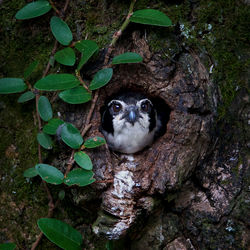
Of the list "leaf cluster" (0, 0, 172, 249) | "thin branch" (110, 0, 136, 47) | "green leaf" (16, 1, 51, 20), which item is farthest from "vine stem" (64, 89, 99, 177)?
"green leaf" (16, 1, 51, 20)

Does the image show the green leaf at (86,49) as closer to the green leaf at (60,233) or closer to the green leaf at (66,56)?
the green leaf at (66,56)

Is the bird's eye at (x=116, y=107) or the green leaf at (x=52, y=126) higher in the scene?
the green leaf at (x=52, y=126)

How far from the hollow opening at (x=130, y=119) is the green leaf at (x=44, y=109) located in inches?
33.9

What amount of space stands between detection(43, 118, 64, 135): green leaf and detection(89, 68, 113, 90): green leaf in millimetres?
402

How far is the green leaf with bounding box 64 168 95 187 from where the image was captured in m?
2.62

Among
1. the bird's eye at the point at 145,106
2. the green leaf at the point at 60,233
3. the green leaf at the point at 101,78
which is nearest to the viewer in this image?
the green leaf at the point at 60,233

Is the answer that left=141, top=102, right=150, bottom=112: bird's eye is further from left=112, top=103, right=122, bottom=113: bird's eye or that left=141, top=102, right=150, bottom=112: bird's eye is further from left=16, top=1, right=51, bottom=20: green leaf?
left=16, top=1, right=51, bottom=20: green leaf

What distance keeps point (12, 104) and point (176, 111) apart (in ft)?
5.09

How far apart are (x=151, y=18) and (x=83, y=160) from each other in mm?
1323

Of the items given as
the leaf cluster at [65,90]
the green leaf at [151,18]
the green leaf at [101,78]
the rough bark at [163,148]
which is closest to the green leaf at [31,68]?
the leaf cluster at [65,90]

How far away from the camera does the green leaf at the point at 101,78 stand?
2822mm

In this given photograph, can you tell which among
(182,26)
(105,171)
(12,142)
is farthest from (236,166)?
(12,142)

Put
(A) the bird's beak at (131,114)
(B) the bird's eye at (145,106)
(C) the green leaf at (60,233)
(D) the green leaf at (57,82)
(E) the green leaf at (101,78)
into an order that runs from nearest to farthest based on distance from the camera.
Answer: (C) the green leaf at (60,233) → (D) the green leaf at (57,82) → (E) the green leaf at (101,78) → (A) the bird's beak at (131,114) → (B) the bird's eye at (145,106)

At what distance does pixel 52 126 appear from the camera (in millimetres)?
2867
